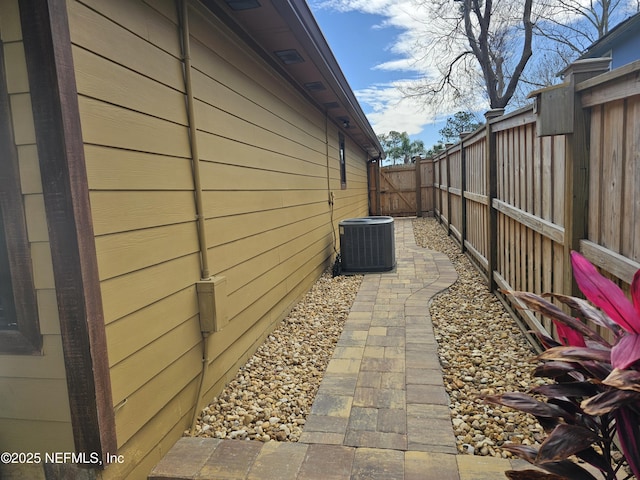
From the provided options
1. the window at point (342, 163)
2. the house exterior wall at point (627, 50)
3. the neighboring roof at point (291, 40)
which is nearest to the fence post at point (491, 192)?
the neighboring roof at point (291, 40)

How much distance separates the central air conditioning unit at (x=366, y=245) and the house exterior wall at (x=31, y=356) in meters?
4.35

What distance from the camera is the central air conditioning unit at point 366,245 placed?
554cm

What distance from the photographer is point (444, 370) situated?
2.66 meters

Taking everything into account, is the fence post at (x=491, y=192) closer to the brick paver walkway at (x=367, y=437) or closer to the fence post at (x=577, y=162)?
the brick paver walkway at (x=367, y=437)

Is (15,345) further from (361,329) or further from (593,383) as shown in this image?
(361,329)

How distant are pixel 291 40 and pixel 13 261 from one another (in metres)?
2.63

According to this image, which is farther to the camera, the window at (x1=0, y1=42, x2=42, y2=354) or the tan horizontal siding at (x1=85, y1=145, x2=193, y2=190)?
the tan horizontal siding at (x1=85, y1=145, x2=193, y2=190)

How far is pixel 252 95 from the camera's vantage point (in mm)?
3248

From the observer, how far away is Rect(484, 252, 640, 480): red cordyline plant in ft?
3.15

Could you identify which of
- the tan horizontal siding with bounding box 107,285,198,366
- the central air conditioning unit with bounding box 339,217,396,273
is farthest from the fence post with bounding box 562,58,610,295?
the central air conditioning unit with bounding box 339,217,396,273

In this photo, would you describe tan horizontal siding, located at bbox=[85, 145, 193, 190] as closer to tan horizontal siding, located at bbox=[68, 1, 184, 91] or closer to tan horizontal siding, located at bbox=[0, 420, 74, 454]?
tan horizontal siding, located at bbox=[68, 1, 184, 91]

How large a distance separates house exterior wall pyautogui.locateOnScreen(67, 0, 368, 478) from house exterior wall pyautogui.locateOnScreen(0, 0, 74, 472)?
164 millimetres

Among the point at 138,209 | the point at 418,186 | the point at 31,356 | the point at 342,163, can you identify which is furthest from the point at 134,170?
the point at 418,186

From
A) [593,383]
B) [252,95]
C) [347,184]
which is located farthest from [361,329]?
[347,184]
